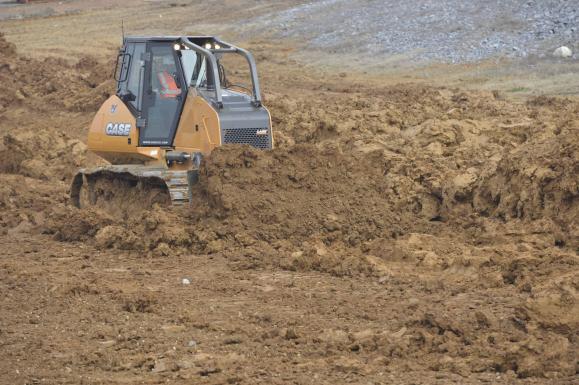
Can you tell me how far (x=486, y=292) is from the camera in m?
9.70

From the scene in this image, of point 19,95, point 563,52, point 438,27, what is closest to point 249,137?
point 19,95

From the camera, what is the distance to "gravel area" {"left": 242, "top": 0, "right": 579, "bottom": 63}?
85.0 feet

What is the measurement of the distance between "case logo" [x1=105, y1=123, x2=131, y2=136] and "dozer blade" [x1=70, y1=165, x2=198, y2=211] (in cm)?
48

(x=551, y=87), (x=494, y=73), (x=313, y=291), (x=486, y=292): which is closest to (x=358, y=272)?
(x=313, y=291)

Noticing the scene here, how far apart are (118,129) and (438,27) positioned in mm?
16683

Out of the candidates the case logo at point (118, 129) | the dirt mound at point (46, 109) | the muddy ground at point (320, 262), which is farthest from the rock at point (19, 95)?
the case logo at point (118, 129)

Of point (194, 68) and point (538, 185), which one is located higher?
point (194, 68)

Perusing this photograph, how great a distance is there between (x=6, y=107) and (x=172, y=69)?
1059cm

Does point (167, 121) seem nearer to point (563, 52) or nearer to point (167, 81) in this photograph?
point (167, 81)

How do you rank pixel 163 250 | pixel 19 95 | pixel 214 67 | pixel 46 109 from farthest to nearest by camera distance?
1. pixel 19 95
2. pixel 46 109
3. pixel 214 67
4. pixel 163 250

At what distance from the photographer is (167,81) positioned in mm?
13523

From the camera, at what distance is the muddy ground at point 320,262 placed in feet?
25.9

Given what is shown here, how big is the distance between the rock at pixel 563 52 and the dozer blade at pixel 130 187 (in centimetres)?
1347

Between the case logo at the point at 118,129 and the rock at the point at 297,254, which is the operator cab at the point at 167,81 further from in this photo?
the rock at the point at 297,254
